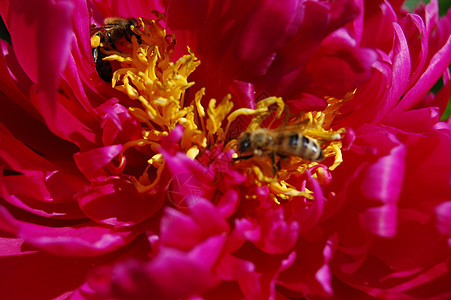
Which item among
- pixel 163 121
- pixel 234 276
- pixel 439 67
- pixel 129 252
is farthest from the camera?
pixel 439 67

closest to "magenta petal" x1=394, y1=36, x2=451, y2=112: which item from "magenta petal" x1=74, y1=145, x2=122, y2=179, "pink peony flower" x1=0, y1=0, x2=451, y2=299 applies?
"pink peony flower" x1=0, y1=0, x2=451, y2=299

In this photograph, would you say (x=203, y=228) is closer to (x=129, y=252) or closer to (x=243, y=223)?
(x=243, y=223)

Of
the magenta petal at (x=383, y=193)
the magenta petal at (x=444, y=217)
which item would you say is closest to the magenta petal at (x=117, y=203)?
the magenta petal at (x=383, y=193)

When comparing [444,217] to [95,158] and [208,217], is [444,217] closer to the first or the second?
[208,217]

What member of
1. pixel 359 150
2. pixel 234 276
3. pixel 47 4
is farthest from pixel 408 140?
pixel 47 4

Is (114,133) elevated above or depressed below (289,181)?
above

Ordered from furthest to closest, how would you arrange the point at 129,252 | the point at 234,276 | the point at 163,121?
the point at 163,121 < the point at 129,252 < the point at 234,276

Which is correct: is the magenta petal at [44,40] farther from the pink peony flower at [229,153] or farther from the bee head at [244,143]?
the bee head at [244,143]
